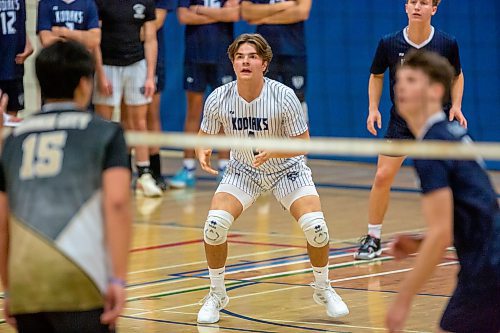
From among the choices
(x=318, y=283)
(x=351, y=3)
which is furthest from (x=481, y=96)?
(x=318, y=283)

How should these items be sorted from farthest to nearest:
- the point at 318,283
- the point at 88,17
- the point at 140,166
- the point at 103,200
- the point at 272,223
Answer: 1. the point at 140,166
2. the point at 88,17
3. the point at 272,223
4. the point at 318,283
5. the point at 103,200

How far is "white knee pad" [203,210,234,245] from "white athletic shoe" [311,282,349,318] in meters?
0.68

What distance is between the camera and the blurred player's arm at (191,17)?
535 inches

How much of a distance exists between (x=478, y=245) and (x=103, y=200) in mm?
1512

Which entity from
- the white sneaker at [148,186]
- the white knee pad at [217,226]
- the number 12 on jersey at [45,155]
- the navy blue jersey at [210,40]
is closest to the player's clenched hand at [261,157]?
the white knee pad at [217,226]

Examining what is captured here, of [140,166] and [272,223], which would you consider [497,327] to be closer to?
[272,223]

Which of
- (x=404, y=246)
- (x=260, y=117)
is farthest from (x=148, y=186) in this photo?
(x=404, y=246)

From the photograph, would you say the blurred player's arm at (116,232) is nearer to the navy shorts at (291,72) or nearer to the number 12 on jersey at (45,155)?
the number 12 on jersey at (45,155)

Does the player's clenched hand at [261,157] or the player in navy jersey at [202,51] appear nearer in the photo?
the player's clenched hand at [261,157]

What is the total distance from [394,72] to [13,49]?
169 inches

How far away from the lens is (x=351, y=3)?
15.9m

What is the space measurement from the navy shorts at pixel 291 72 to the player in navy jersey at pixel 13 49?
107 inches

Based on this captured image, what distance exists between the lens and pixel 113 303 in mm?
4262

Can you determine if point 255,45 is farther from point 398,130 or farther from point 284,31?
point 284,31
